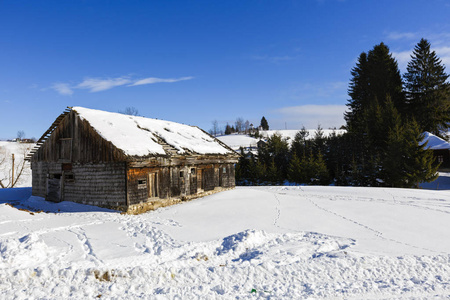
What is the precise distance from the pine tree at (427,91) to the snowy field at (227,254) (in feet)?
104

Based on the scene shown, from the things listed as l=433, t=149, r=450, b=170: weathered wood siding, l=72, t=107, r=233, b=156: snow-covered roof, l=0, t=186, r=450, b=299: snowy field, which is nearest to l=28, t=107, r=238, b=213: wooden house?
l=72, t=107, r=233, b=156: snow-covered roof

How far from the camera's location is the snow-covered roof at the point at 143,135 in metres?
15.7

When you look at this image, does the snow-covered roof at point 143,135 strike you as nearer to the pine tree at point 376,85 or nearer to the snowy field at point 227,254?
the snowy field at point 227,254

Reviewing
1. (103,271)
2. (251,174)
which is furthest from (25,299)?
(251,174)

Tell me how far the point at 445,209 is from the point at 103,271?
17173 millimetres

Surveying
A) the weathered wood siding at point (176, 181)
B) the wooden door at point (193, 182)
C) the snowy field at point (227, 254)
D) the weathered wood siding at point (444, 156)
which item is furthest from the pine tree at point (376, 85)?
the snowy field at point (227, 254)

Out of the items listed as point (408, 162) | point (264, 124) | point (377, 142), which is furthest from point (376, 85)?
point (264, 124)

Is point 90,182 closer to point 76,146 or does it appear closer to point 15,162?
point 76,146

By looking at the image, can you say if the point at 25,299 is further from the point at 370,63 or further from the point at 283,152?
the point at 370,63

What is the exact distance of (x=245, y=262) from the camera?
8070mm

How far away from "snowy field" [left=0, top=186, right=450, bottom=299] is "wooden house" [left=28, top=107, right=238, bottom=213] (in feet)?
4.68


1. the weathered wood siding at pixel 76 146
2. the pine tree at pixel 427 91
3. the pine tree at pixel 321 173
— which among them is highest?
the pine tree at pixel 427 91

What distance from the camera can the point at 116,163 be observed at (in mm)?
15219

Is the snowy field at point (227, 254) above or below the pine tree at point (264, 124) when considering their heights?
below
